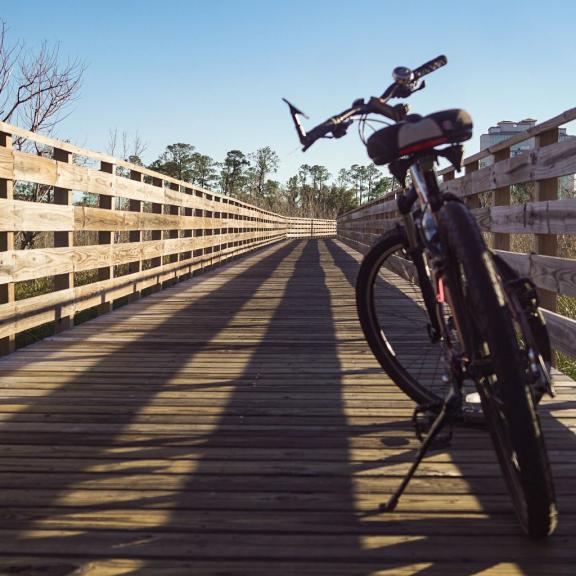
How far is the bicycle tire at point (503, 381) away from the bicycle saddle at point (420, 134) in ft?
0.82

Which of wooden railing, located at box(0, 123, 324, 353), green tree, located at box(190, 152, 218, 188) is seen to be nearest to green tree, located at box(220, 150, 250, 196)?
green tree, located at box(190, 152, 218, 188)

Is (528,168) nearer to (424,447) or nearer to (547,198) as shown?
(547,198)

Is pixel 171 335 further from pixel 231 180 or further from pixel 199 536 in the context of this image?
pixel 231 180

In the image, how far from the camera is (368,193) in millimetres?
104375

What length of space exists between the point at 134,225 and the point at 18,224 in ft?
8.24

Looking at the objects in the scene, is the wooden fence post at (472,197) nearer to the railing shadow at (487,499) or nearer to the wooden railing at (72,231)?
the railing shadow at (487,499)

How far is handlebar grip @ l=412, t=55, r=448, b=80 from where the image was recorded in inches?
89.5

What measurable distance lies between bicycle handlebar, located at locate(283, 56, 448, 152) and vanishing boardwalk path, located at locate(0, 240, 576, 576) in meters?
1.11

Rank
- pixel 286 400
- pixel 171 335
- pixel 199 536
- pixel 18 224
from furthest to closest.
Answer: pixel 171 335, pixel 18 224, pixel 286 400, pixel 199 536

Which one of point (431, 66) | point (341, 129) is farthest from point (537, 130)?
point (341, 129)

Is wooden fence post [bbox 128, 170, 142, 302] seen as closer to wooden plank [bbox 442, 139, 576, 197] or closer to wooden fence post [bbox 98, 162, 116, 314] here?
wooden fence post [bbox 98, 162, 116, 314]

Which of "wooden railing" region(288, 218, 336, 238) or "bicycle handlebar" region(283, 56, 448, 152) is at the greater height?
"wooden railing" region(288, 218, 336, 238)

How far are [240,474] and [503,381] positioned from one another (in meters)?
1.01

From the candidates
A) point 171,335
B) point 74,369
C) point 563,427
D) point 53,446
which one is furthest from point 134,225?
point 563,427
